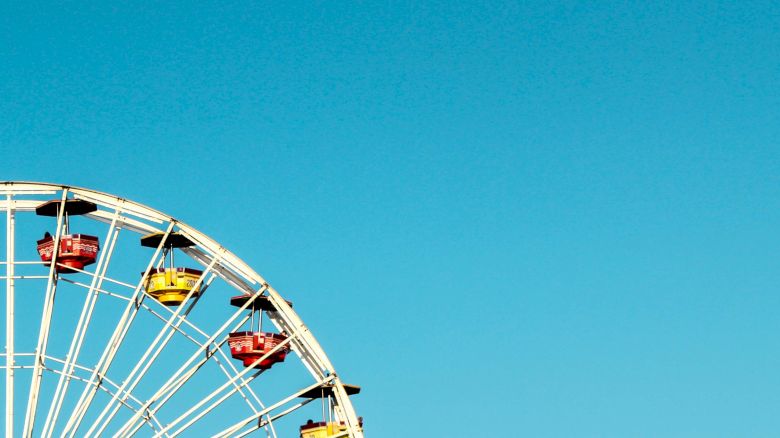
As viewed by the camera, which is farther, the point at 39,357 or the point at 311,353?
the point at 311,353

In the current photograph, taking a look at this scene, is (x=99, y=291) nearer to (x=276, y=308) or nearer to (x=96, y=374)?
(x=96, y=374)

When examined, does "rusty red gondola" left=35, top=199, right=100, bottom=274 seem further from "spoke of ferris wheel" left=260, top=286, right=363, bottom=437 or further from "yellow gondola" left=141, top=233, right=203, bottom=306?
"spoke of ferris wheel" left=260, top=286, right=363, bottom=437

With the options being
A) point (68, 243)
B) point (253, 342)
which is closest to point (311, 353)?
point (253, 342)

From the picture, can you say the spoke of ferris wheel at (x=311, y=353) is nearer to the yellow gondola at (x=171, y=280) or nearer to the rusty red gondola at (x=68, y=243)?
the yellow gondola at (x=171, y=280)

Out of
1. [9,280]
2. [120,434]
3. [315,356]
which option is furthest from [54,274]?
[315,356]

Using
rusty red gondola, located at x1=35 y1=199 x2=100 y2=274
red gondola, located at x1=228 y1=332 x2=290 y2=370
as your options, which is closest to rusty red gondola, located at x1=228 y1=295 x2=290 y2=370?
red gondola, located at x1=228 y1=332 x2=290 y2=370

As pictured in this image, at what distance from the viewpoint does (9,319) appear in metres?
51.4

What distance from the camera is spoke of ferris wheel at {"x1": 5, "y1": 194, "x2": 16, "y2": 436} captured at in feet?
164

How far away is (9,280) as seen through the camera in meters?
52.0

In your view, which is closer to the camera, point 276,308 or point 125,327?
point 125,327

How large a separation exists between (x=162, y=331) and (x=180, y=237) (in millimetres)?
3499

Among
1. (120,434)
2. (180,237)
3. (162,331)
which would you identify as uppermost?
(180,237)

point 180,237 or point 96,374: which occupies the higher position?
point 180,237

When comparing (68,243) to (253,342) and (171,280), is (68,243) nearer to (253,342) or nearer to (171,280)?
(171,280)
